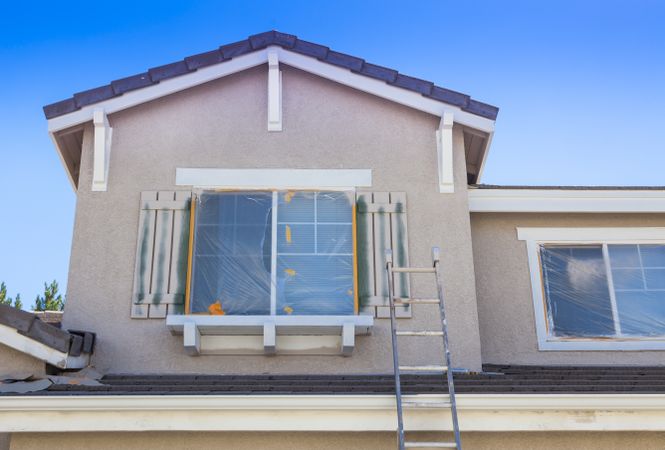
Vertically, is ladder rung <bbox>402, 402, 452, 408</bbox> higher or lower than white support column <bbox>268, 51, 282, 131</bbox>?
lower

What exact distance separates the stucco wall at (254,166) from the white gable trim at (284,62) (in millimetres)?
159

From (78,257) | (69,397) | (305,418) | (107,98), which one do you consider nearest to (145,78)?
(107,98)

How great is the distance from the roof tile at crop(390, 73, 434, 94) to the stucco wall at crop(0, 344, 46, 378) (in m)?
4.66

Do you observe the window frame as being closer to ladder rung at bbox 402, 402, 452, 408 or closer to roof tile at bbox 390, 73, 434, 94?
roof tile at bbox 390, 73, 434, 94

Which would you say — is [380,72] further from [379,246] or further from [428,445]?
[428,445]

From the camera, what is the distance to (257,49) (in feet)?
28.1

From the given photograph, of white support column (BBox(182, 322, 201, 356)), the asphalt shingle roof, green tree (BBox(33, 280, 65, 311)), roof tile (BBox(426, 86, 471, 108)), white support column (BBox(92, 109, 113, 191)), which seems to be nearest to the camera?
the asphalt shingle roof

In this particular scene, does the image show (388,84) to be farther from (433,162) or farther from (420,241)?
(420,241)

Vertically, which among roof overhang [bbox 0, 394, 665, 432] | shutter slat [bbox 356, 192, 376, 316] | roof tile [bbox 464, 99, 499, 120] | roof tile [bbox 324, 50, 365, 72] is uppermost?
roof tile [bbox 324, 50, 365, 72]

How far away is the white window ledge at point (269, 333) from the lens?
7.29 meters

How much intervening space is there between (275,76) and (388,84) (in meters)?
1.27

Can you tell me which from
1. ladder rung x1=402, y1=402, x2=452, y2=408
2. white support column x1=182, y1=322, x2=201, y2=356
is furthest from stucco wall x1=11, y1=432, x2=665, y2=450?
white support column x1=182, y1=322, x2=201, y2=356

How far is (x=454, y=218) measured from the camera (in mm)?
8117

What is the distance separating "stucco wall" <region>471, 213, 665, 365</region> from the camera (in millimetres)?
8242
